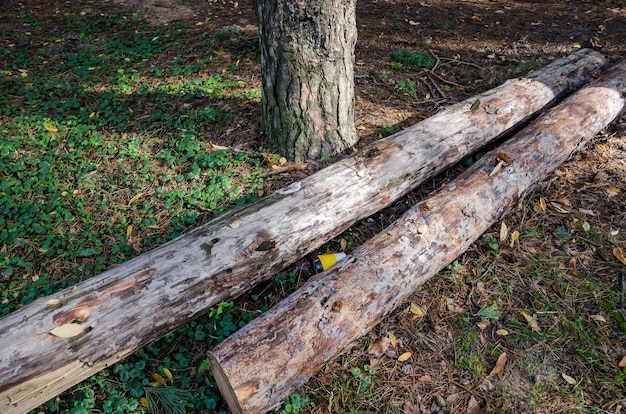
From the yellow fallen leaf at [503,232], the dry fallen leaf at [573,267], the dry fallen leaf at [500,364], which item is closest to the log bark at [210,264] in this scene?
the yellow fallen leaf at [503,232]

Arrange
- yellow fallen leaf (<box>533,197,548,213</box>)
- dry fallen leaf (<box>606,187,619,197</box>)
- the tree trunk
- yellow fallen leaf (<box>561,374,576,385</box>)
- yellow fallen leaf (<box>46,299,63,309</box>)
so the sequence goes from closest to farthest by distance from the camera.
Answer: yellow fallen leaf (<box>46,299,63,309</box>) → yellow fallen leaf (<box>561,374,576,385</box>) → the tree trunk → yellow fallen leaf (<box>533,197,548,213</box>) → dry fallen leaf (<box>606,187,619,197</box>)

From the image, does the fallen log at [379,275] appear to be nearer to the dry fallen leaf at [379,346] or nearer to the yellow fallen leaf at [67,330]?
the dry fallen leaf at [379,346]

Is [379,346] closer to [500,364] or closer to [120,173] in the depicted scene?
[500,364]

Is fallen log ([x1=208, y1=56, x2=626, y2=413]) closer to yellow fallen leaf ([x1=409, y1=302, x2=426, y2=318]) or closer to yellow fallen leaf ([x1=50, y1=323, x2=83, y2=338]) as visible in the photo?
yellow fallen leaf ([x1=409, y1=302, x2=426, y2=318])

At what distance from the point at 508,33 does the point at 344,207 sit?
4.36 meters

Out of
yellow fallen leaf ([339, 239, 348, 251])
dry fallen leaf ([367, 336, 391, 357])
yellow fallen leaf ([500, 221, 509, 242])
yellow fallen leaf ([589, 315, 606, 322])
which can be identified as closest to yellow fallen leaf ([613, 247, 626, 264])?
yellow fallen leaf ([589, 315, 606, 322])

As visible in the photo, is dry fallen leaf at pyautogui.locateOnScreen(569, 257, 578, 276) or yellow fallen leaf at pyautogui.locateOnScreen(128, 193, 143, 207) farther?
yellow fallen leaf at pyautogui.locateOnScreen(128, 193, 143, 207)

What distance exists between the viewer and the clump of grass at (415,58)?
4.86 metres

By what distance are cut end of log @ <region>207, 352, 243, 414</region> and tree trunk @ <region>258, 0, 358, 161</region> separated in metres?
1.90

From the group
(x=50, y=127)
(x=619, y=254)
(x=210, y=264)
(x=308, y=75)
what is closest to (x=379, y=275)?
(x=210, y=264)

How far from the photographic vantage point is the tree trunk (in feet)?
9.61

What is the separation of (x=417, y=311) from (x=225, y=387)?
4.06 ft

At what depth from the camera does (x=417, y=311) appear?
8.54 ft

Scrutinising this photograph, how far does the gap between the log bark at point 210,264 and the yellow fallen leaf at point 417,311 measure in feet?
2.26
